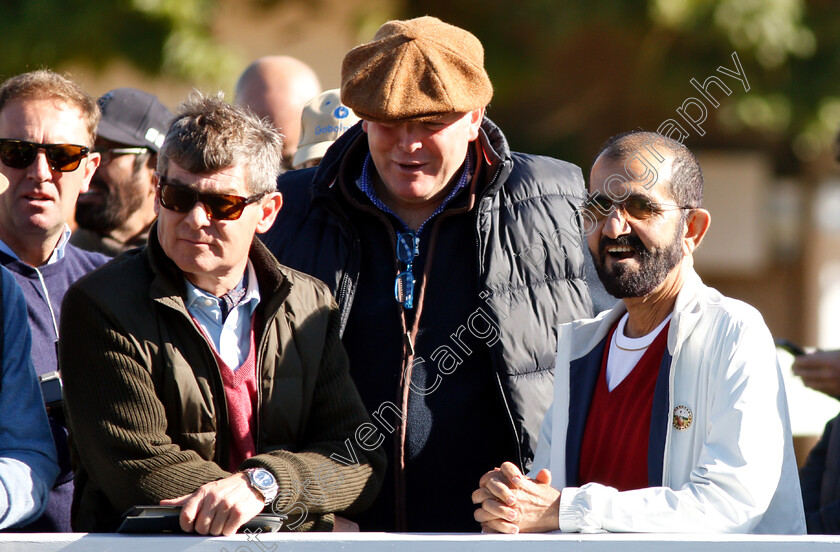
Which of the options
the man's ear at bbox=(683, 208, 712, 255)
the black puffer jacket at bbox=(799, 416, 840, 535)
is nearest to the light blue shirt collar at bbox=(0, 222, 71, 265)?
the man's ear at bbox=(683, 208, 712, 255)

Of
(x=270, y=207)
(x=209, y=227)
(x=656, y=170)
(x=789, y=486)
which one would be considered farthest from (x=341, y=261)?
(x=789, y=486)

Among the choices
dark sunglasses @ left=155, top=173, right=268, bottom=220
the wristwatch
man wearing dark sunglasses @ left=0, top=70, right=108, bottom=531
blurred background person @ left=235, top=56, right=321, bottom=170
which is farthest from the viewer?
blurred background person @ left=235, top=56, right=321, bottom=170

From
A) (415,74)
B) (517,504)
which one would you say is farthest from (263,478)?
(415,74)

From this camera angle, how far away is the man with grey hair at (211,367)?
2.11 m

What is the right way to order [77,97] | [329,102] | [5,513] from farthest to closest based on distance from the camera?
[329,102] < [77,97] < [5,513]

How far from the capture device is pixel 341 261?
2.88m

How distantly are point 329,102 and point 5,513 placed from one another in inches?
81.4

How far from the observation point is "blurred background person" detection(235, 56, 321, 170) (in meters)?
4.43

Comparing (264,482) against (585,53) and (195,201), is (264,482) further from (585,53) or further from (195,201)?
(585,53)

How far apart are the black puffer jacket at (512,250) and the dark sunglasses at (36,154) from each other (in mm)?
581

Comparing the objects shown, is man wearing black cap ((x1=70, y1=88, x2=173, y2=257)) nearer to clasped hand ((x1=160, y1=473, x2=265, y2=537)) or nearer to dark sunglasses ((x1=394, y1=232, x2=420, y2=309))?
dark sunglasses ((x1=394, y1=232, x2=420, y2=309))

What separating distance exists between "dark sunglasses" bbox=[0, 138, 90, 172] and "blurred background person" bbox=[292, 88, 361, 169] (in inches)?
35.2

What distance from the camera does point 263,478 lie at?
6.88ft

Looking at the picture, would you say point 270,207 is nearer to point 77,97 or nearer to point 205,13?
point 77,97
